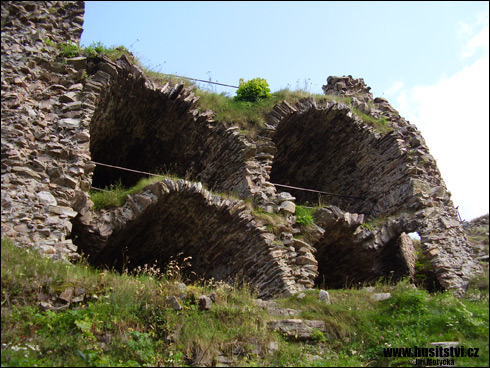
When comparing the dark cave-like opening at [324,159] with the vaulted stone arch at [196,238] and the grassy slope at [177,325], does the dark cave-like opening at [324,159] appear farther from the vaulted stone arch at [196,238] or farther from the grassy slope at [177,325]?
the grassy slope at [177,325]

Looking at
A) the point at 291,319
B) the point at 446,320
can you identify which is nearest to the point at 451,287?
the point at 446,320

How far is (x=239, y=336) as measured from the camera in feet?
22.6

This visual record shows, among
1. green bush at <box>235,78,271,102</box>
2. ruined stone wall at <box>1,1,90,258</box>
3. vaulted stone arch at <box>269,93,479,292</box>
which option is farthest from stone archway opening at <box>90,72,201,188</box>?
vaulted stone arch at <box>269,93,479,292</box>

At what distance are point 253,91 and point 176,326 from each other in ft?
26.9

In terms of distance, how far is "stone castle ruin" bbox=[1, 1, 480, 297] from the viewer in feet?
28.6

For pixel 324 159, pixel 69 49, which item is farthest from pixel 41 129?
pixel 324 159

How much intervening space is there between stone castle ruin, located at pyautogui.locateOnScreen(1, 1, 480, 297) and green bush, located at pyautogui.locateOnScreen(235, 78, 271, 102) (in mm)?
823

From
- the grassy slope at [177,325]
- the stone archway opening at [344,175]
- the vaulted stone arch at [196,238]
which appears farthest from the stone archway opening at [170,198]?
the stone archway opening at [344,175]

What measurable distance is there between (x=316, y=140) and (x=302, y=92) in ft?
4.23

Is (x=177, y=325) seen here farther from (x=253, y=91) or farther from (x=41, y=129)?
(x=253, y=91)

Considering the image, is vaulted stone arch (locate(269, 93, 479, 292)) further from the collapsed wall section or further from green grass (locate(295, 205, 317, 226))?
the collapsed wall section

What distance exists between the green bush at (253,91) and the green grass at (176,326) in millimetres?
6827

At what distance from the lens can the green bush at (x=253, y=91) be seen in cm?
1377

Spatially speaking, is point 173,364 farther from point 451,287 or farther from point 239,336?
point 451,287
